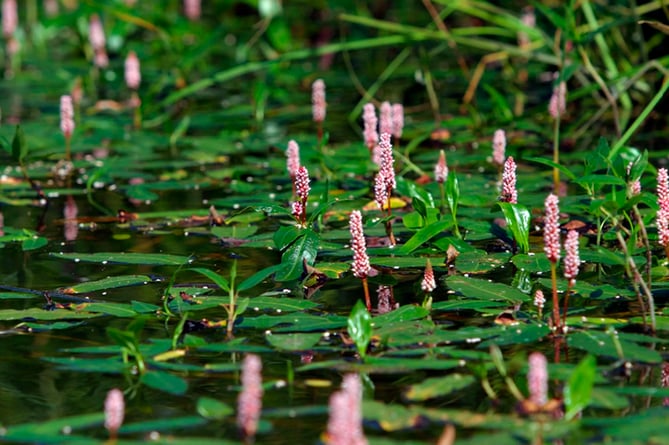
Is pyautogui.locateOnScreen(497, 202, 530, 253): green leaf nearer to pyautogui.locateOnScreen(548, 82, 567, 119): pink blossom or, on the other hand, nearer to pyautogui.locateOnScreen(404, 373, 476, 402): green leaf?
pyautogui.locateOnScreen(404, 373, 476, 402): green leaf

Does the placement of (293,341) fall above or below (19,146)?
below

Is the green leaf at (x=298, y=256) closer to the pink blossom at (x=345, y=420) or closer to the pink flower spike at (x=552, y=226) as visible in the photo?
the pink flower spike at (x=552, y=226)

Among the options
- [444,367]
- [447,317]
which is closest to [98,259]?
[447,317]

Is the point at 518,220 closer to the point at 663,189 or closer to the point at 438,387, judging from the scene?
the point at 663,189

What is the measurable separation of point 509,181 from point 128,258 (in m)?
0.99

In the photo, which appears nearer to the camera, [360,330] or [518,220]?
[360,330]

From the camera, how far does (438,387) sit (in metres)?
2.13

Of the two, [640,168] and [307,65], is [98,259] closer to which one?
[640,168]

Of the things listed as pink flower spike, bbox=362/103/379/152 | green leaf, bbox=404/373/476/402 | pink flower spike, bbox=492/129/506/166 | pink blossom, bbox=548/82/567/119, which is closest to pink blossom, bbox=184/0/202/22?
pink blossom, bbox=548/82/567/119

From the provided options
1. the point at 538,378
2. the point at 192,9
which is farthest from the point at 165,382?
the point at 192,9

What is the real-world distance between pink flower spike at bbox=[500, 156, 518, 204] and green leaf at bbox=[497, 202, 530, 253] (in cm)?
2

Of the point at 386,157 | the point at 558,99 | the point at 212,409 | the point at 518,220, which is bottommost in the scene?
the point at 212,409

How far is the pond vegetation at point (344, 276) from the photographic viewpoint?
2029 millimetres

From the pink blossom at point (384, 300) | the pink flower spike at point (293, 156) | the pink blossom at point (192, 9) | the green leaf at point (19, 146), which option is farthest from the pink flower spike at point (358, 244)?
the pink blossom at point (192, 9)
